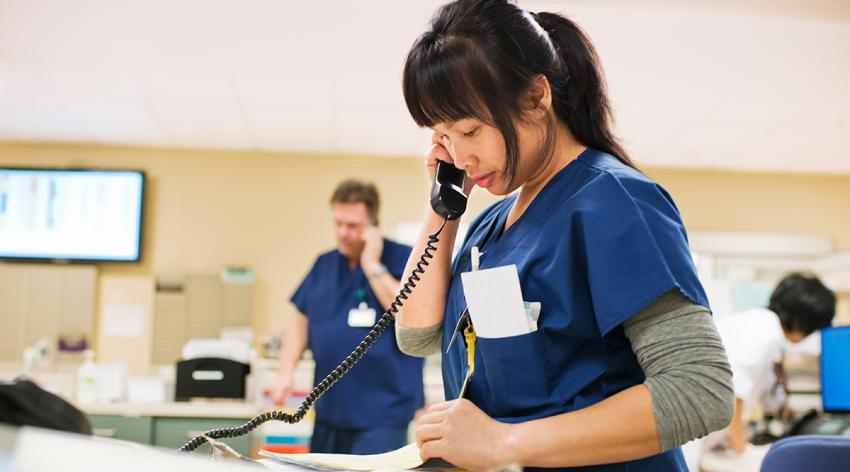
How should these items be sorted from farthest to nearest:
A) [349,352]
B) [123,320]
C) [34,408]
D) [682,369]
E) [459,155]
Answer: [123,320] → [349,352] → [459,155] → [682,369] → [34,408]

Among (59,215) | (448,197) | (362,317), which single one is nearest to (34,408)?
(448,197)

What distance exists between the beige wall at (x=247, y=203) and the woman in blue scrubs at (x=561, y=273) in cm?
493

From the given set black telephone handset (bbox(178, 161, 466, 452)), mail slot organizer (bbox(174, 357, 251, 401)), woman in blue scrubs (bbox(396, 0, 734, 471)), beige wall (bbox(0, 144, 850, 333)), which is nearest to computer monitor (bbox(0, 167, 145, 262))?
beige wall (bbox(0, 144, 850, 333))

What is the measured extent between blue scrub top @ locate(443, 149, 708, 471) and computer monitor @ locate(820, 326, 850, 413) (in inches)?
77.6

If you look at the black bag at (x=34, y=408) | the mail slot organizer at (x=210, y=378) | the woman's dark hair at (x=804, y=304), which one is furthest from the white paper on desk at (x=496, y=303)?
the mail slot organizer at (x=210, y=378)

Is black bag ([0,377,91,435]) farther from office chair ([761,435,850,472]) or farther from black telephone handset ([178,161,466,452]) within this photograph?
office chair ([761,435,850,472])

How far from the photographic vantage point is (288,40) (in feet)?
12.6

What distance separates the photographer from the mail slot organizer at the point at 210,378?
3496mm

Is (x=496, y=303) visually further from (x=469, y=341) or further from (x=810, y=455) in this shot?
(x=810, y=455)

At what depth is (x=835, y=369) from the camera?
8.32ft

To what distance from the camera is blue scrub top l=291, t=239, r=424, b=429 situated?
2.68 metres

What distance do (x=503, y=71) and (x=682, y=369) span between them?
0.39m

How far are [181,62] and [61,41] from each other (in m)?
0.61

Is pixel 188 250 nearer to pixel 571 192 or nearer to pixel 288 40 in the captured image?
pixel 288 40
